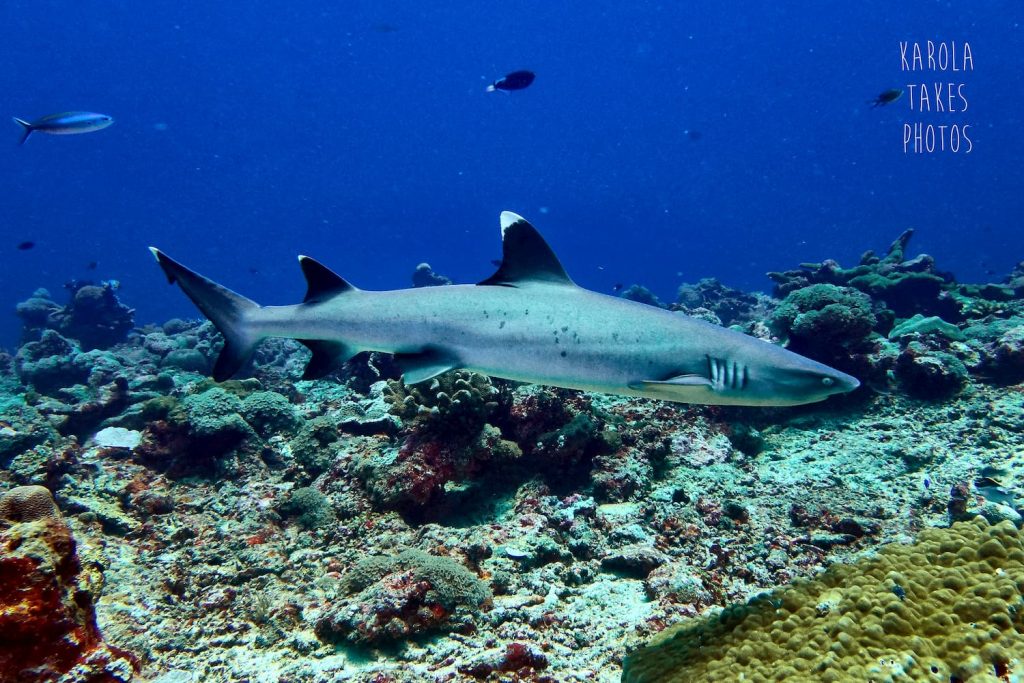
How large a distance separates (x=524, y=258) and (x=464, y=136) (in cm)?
18049

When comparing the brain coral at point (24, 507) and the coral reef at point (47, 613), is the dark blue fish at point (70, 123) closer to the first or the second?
the brain coral at point (24, 507)

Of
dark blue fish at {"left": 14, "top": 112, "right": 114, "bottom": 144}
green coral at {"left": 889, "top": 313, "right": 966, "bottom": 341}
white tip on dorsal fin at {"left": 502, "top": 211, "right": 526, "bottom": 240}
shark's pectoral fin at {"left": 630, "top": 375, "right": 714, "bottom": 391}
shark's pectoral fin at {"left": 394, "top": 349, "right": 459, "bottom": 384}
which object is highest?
dark blue fish at {"left": 14, "top": 112, "right": 114, "bottom": 144}

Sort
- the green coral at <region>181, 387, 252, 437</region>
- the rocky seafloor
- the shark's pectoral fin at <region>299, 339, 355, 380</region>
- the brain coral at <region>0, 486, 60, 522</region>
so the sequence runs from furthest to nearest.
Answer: the green coral at <region>181, 387, 252, 437</region> < the shark's pectoral fin at <region>299, 339, 355, 380</region> < the rocky seafloor < the brain coral at <region>0, 486, 60, 522</region>

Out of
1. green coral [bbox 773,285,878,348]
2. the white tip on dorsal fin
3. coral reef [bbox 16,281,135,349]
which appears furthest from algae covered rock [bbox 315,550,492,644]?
coral reef [bbox 16,281,135,349]

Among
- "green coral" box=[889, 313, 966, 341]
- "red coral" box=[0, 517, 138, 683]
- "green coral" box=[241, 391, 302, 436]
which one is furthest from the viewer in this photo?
"green coral" box=[889, 313, 966, 341]

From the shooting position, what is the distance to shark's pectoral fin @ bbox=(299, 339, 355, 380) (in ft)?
12.9

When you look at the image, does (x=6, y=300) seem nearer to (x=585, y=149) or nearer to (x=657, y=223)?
(x=585, y=149)

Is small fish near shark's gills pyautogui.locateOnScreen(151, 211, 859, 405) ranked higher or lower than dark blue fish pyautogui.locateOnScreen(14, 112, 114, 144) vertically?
lower

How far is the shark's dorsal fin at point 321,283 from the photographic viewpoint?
4070 millimetres

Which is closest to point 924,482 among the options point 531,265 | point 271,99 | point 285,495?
point 531,265

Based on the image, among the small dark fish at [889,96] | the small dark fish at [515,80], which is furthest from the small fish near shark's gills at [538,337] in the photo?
the small dark fish at [889,96]

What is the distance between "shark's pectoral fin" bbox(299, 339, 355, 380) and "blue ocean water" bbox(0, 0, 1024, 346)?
106622 mm

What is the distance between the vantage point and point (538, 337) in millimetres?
3424

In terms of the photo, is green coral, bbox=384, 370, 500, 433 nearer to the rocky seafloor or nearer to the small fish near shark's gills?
the rocky seafloor
